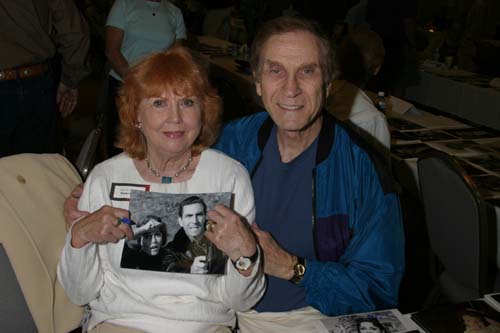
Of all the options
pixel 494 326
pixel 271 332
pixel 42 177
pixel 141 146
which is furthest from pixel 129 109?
pixel 494 326

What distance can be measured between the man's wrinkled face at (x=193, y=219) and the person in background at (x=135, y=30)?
2831 millimetres

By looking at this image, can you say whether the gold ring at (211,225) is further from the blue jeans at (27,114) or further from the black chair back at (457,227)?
the blue jeans at (27,114)

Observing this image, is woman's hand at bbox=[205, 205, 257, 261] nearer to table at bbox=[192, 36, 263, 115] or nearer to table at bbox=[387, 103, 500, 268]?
table at bbox=[387, 103, 500, 268]

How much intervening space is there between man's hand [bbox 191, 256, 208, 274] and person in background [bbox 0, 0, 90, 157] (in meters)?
2.14

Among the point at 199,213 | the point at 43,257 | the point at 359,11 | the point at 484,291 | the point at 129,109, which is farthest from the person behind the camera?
the point at 359,11

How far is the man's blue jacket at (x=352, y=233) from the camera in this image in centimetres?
169

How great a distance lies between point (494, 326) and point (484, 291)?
38.7 inches

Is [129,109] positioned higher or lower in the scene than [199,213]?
higher

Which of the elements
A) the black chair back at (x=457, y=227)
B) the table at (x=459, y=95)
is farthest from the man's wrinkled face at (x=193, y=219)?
the table at (x=459, y=95)

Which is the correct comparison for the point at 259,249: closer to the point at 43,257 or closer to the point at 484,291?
the point at 43,257

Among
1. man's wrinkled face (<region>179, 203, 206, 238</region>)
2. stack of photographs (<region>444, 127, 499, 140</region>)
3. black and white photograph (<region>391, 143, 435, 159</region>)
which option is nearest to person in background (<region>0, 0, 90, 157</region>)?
man's wrinkled face (<region>179, 203, 206, 238</region>)

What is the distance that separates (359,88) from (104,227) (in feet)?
7.32

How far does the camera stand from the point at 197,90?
172 cm

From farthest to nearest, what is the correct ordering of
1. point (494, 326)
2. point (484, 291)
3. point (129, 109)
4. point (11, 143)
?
point (11, 143) < point (484, 291) < point (129, 109) < point (494, 326)
